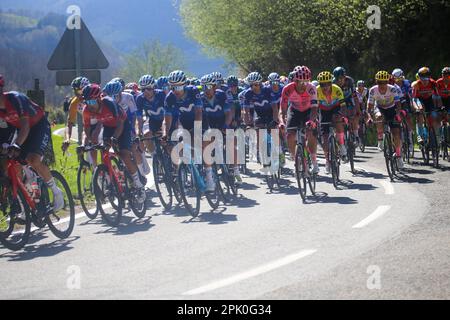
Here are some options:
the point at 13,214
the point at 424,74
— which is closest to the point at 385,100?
the point at 424,74

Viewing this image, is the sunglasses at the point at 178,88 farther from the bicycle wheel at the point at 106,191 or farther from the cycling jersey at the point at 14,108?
the cycling jersey at the point at 14,108

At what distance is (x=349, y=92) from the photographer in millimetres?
16844

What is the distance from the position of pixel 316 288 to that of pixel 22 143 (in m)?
4.80

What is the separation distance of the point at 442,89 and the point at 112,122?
27.3ft

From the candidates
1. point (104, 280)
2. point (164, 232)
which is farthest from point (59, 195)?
point (104, 280)

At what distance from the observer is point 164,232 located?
32.4ft

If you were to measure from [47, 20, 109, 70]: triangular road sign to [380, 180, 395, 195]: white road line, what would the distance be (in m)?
5.40

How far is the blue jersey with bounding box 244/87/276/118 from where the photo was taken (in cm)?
1542

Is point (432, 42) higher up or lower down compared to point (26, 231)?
higher up

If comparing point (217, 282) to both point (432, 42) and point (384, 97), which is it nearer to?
point (384, 97)

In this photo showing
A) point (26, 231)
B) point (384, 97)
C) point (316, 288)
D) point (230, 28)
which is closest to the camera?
point (316, 288)

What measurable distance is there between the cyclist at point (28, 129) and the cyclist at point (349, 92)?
7.86 m

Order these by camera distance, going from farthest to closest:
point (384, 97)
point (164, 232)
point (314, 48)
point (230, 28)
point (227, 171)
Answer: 1. point (230, 28)
2. point (314, 48)
3. point (384, 97)
4. point (227, 171)
5. point (164, 232)

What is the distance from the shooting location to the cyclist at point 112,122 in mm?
11047
